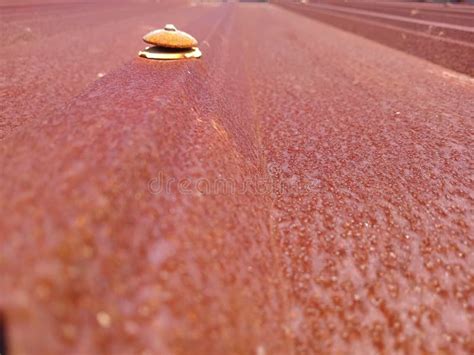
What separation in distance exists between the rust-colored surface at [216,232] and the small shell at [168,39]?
12 centimetres

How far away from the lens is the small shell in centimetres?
124

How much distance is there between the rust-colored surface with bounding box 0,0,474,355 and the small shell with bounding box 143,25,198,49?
0.40 feet

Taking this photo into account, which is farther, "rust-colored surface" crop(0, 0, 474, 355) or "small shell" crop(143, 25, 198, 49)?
"small shell" crop(143, 25, 198, 49)

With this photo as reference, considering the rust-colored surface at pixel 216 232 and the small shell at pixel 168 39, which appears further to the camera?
the small shell at pixel 168 39

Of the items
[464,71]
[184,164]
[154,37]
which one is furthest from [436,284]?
[464,71]

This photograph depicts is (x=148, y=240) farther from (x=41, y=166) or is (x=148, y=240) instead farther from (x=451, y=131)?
(x=451, y=131)

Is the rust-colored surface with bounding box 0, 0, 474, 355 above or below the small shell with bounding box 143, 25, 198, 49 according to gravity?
below

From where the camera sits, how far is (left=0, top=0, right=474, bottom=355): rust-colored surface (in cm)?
39

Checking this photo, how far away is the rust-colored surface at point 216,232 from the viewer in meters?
0.39

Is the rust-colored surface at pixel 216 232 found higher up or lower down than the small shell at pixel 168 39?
lower down

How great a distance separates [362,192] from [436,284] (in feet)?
0.98

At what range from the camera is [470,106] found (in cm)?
150

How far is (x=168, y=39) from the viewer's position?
1259 mm

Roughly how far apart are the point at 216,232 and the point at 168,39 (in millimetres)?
982
